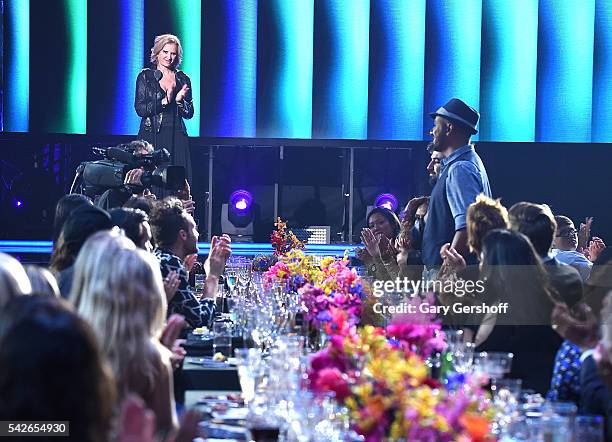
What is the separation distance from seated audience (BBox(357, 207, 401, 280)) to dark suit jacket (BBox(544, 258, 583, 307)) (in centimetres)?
291

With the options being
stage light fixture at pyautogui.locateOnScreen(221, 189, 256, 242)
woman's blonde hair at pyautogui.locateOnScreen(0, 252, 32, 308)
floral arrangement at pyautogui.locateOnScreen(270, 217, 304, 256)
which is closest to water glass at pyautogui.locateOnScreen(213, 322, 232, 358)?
woman's blonde hair at pyautogui.locateOnScreen(0, 252, 32, 308)

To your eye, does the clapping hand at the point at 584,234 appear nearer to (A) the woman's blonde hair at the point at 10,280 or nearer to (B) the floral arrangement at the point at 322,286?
(B) the floral arrangement at the point at 322,286

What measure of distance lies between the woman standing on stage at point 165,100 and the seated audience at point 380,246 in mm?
1810

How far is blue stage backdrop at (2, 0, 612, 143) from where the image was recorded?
10523mm

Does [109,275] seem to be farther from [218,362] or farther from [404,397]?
[218,362]

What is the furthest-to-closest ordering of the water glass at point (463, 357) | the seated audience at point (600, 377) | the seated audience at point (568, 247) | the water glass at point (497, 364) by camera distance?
the seated audience at point (568, 247) → the water glass at point (463, 357) → the water glass at point (497, 364) → the seated audience at point (600, 377)

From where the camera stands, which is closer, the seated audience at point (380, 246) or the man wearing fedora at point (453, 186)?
the man wearing fedora at point (453, 186)

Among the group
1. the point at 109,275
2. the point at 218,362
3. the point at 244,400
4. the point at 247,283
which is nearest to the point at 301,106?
the point at 247,283

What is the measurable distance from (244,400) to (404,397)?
144 centimetres

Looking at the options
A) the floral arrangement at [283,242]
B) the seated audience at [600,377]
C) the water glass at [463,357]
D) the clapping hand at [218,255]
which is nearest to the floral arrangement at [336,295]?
the water glass at [463,357]

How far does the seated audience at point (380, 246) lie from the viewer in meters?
7.52

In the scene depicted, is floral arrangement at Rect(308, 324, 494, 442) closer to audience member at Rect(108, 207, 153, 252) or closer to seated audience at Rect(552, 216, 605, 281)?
audience member at Rect(108, 207, 153, 252)

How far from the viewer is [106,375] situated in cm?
163

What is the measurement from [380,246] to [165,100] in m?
2.22
